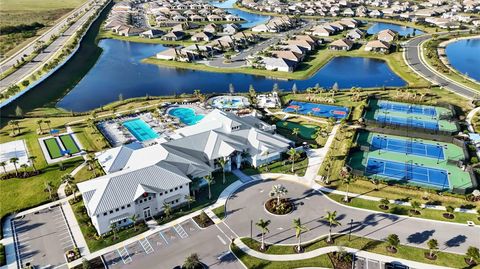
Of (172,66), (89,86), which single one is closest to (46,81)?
(89,86)

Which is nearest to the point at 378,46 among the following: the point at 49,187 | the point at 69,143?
the point at 69,143

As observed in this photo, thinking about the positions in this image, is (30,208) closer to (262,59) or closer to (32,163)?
(32,163)

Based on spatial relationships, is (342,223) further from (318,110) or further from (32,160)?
(32,160)

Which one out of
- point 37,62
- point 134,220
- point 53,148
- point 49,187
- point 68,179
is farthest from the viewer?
point 37,62

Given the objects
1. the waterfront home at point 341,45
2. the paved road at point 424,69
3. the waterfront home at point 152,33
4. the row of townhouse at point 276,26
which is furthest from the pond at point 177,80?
the row of townhouse at point 276,26

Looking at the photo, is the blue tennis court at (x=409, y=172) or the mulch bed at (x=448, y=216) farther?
the blue tennis court at (x=409, y=172)

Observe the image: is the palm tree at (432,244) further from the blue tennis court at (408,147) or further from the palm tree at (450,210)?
the blue tennis court at (408,147)
